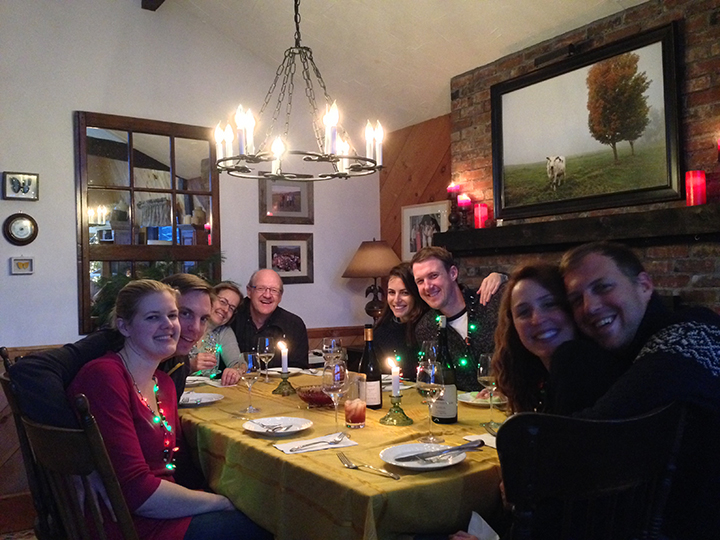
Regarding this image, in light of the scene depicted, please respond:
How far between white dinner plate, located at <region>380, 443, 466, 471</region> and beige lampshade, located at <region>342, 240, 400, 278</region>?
119 inches

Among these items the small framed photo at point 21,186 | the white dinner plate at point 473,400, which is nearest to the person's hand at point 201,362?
the white dinner plate at point 473,400

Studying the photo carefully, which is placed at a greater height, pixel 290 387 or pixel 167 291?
pixel 167 291

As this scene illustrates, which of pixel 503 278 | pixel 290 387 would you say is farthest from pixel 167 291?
pixel 503 278

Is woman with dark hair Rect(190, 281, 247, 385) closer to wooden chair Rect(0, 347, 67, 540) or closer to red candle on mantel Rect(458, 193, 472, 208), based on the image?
wooden chair Rect(0, 347, 67, 540)

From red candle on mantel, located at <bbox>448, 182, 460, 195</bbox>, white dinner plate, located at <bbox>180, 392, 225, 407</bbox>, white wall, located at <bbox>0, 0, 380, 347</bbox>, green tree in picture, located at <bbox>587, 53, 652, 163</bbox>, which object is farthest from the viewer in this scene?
red candle on mantel, located at <bbox>448, 182, 460, 195</bbox>

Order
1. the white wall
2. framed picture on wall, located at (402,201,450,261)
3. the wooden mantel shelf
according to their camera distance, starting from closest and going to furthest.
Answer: the wooden mantel shelf, the white wall, framed picture on wall, located at (402,201,450,261)

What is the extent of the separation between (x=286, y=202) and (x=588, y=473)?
13.1 ft

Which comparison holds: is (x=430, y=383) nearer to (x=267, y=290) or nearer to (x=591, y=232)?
(x=591, y=232)

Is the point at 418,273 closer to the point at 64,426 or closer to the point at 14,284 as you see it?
the point at 64,426

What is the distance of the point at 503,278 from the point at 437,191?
5.72 ft

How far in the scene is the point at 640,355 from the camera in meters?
1.33

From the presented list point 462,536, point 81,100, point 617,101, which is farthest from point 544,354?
point 81,100

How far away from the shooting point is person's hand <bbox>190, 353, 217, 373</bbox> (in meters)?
2.88

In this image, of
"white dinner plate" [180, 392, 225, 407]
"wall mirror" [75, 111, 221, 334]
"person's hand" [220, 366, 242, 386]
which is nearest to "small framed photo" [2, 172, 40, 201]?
"wall mirror" [75, 111, 221, 334]
